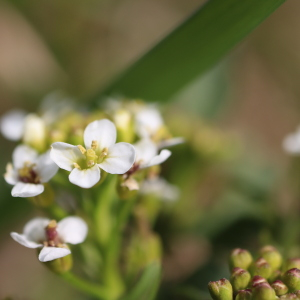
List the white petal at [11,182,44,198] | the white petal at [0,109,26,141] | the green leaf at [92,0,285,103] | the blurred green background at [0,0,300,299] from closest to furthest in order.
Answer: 1. the white petal at [11,182,44,198]
2. the green leaf at [92,0,285,103]
3. the white petal at [0,109,26,141]
4. the blurred green background at [0,0,300,299]

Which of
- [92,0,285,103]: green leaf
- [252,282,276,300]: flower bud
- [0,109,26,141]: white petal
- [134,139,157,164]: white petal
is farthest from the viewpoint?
[0,109,26,141]: white petal

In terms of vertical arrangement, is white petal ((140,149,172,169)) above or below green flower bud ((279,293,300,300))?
above

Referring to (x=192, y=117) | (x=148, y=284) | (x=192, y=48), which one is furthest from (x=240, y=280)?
(x=192, y=117)

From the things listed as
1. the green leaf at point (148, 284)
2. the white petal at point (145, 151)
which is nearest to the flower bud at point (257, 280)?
the green leaf at point (148, 284)

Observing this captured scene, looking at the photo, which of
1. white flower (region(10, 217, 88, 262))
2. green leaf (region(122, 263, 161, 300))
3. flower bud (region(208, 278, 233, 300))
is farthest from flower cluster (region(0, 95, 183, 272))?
flower bud (region(208, 278, 233, 300))

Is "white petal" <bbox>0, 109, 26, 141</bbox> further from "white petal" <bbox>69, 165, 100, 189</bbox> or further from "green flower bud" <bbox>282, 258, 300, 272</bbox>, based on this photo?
"green flower bud" <bbox>282, 258, 300, 272</bbox>

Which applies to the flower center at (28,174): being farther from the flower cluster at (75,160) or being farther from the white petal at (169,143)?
the white petal at (169,143)

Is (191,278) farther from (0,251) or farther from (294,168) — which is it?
(0,251)

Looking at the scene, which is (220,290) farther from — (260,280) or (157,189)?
(157,189)

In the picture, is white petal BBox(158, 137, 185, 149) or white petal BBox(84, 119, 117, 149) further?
white petal BBox(158, 137, 185, 149)
